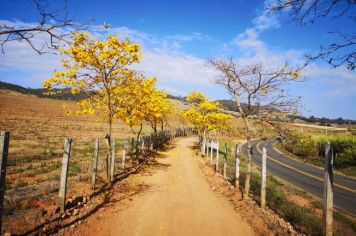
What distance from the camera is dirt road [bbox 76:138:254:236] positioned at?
7629 mm

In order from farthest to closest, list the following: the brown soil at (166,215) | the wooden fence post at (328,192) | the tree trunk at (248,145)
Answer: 1. the tree trunk at (248,145)
2. the brown soil at (166,215)
3. the wooden fence post at (328,192)

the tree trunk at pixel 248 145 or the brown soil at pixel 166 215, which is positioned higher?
the tree trunk at pixel 248 145

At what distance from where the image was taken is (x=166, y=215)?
8852 millimetres

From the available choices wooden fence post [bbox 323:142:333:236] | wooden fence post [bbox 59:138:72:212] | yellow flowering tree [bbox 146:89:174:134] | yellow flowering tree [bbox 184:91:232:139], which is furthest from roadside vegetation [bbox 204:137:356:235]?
yellow flowering tree [bbox 184:91:232:139]

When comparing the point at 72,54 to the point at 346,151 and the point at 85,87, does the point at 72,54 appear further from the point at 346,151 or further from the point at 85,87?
the point at 346,151

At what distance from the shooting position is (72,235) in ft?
22.8

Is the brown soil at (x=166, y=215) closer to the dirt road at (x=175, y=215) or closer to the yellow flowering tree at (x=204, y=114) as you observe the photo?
the dirt road at (x=175, y=215)

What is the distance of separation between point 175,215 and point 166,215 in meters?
0.29

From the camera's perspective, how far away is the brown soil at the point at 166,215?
7543mm

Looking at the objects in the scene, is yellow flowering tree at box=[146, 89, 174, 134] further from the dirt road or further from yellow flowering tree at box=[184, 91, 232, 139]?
the dirt road

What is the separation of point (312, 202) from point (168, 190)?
7.53m

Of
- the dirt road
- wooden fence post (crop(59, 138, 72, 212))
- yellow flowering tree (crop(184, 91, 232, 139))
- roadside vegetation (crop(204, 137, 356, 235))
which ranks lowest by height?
roadside vegetation (crop(204, 137, 356, 235))

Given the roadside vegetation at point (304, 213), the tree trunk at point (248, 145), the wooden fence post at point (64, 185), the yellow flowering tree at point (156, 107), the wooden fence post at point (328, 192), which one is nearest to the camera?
the wooden fence post at point (328, 192)

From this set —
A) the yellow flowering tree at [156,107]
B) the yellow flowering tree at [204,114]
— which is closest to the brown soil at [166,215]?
the yellow flowering tree at [156,107]
